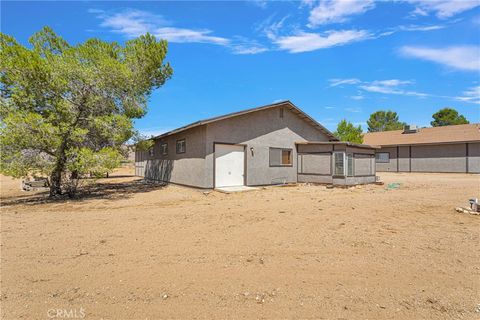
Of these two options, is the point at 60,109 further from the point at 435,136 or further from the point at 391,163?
the point at 435,136

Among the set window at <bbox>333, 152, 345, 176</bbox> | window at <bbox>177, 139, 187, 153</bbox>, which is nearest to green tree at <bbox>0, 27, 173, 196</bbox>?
window at <bbox>177, 139, 187, 153</bbox>

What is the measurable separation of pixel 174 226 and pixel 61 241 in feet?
7.00

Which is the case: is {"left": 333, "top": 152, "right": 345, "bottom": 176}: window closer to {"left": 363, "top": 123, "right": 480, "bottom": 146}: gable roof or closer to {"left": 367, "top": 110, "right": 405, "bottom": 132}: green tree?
{"left": 363, "top": 123, "right": 480, "bottom": 146}: gable roof

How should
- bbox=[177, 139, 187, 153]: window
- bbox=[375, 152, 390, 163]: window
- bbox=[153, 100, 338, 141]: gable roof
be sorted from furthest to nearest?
bbox=[375, 152, 390, 163]: window → bbox=[177, 139, 187, 153]: window → bbox=[153, 100, 338, 141]: gable roof

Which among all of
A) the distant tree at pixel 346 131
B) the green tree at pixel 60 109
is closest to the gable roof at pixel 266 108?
the green tree at pixel 60 109

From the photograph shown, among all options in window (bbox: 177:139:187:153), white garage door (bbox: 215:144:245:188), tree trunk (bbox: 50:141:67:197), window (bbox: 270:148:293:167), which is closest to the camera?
tree trunk (bbox: 50:141:67:197)

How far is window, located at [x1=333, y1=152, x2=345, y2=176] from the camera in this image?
15.1 m

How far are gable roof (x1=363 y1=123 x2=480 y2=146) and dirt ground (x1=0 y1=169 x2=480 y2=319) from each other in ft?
72.4

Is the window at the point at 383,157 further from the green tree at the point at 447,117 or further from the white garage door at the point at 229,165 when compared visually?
the green tree at the point at 447,117

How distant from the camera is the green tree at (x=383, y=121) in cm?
6375

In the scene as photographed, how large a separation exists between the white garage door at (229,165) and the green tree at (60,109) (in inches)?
168

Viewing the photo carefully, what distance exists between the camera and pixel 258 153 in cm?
1507

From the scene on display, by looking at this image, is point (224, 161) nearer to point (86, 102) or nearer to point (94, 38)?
point (86, 102)

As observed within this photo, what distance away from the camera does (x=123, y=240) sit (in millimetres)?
5180
